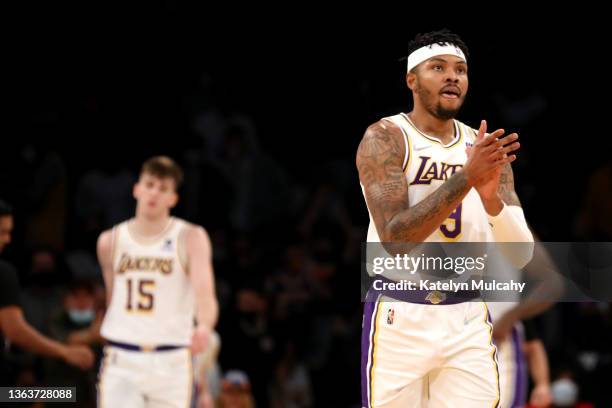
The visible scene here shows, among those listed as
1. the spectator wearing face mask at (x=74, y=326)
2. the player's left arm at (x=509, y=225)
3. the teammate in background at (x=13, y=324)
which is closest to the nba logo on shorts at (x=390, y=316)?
the player's left arm at (x=509, y=225)

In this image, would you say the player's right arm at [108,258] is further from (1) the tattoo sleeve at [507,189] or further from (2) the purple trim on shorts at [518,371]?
(1) the tattoo sleeve at [507,189]

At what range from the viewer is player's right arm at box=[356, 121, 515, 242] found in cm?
478

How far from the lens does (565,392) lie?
33.2 ft

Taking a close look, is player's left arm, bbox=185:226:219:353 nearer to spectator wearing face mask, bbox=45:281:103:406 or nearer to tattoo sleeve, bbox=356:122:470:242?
spectator wearing face mask, bbox=45:281:103:406

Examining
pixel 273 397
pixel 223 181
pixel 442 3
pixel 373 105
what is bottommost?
pixel 273 397

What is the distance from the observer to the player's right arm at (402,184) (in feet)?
15.7

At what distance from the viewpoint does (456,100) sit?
535 cm

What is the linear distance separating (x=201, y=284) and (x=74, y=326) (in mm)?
A: 2231

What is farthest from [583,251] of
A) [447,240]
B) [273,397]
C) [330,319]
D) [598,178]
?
[447,240]

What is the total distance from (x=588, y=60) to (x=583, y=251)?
2.85 meters

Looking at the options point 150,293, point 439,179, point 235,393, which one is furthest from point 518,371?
point 439,179

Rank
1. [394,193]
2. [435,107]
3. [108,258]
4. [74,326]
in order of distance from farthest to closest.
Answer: [74,326]
[108,258]
[435,107]
[394,193]

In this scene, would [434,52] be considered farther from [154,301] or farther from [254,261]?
[254,261]

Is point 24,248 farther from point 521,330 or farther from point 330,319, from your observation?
point 521,330
